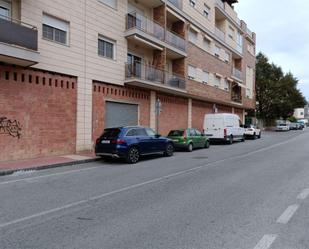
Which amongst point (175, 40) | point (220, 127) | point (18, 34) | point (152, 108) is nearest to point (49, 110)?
point (18, 34)

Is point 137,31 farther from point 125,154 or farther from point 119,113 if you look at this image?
point 125,154

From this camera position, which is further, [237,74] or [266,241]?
[237,74]

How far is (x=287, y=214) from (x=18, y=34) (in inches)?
441

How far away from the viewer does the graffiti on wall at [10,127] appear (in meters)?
12.4

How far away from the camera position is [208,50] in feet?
97.7

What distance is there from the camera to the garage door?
17.9 m

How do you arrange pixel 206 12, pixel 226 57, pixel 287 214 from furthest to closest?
pixel 226 57
pixel 206 12
pixel 287 214

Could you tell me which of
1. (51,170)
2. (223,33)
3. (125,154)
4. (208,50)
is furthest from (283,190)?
(223,33)

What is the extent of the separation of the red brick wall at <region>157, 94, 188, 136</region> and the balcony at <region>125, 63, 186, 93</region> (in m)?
1.34

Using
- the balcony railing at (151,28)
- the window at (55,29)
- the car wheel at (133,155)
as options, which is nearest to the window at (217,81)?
the balcony railing at (151,28)

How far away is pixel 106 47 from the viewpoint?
17.8 meters

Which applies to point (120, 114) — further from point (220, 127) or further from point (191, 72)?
point (191, 72)

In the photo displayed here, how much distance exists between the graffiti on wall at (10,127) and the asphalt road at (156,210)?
3.30 m

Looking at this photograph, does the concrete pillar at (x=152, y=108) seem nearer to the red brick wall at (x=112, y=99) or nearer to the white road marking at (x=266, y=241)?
the red brick wall at (x=112, y=99)
